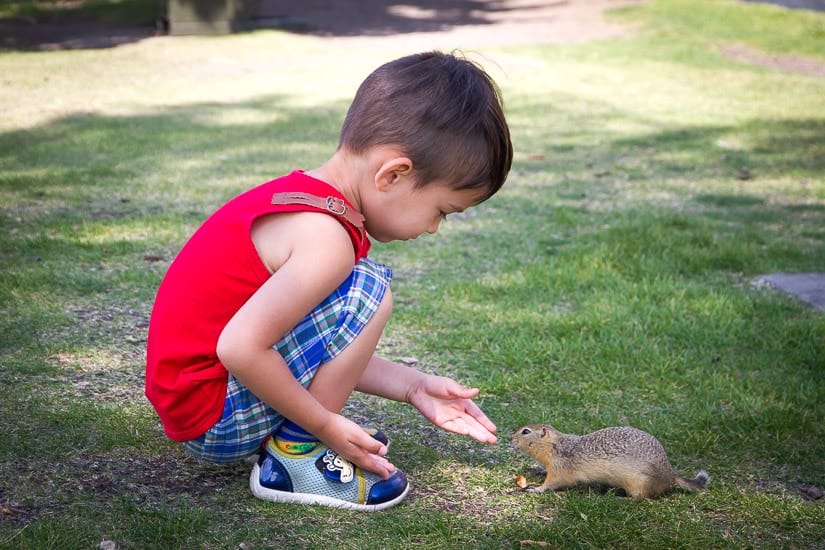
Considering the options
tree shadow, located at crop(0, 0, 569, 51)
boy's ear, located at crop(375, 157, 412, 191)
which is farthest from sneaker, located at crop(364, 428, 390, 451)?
tree shadow, located at crop(0, 0, 569, 51)

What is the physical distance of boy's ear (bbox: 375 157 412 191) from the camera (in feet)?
6.92

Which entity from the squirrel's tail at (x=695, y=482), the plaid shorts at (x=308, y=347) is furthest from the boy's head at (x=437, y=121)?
the squirrel's tail at (x=695, y=482)

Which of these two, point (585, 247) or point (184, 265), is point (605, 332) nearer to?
point (585, 247)

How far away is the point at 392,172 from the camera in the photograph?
7.02ft

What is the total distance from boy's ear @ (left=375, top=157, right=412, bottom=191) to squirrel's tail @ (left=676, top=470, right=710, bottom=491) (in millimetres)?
1110

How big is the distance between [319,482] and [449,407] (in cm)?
41

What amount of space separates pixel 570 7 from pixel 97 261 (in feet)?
52.9

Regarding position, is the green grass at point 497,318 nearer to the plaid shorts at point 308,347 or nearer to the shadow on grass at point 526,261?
the shadow on grass at point 526,261

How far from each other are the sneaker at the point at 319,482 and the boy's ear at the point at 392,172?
69 centimetres

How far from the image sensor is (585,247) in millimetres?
4543

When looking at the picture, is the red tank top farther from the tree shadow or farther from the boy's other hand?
the tree shadow

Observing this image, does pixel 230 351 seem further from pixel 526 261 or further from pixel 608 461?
pixel 526 261

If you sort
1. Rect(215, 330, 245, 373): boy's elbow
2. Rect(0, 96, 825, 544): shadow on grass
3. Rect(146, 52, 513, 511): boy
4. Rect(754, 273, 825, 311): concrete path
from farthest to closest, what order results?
1. Rect(754, 273, 825, 311): concrete path
2. Rect(0, 96, 825, 544): shadow on grass
3. Rect(146, 52, 513, 511): boy
4. Rect(215, 330, 245, 373): boy's elbow

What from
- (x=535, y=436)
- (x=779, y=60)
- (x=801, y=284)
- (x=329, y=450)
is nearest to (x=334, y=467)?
(x=329, y=450)
